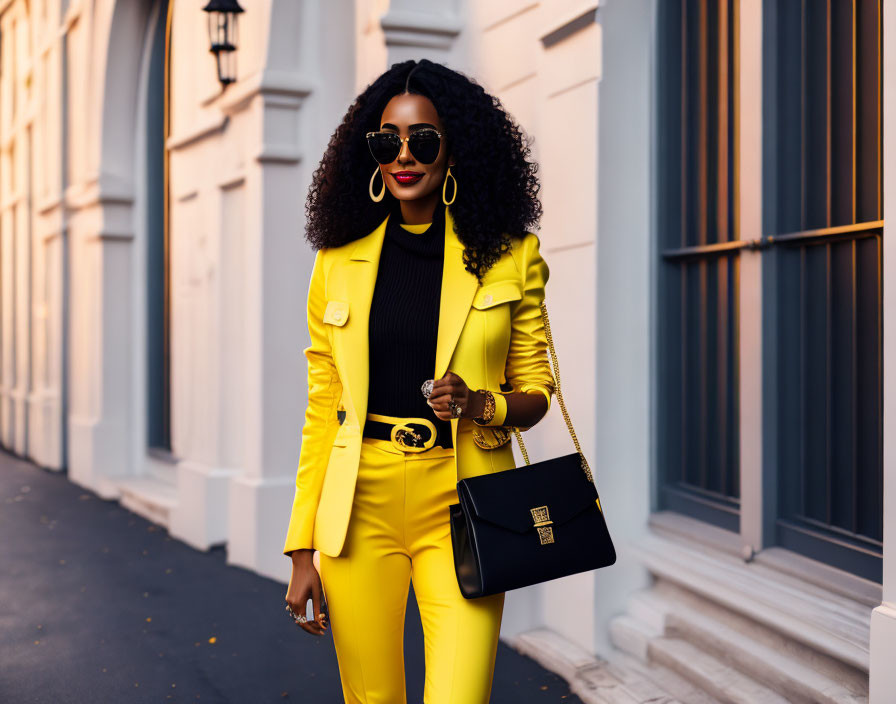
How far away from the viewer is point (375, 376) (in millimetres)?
2270

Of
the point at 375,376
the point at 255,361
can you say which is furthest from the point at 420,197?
the point at 255,361

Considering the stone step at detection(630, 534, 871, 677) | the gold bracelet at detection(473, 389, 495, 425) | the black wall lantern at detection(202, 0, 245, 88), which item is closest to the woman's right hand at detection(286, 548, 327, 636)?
the gold bracelet at detection(473, 389, 495, 425)

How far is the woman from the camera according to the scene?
2191 millimetres

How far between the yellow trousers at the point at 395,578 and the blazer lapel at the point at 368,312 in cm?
16

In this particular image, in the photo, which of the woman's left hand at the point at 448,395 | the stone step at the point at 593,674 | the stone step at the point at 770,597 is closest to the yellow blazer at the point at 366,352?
the woman's left hand at the point at 448,395

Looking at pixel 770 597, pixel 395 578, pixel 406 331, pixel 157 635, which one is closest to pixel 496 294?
pixel 406 331

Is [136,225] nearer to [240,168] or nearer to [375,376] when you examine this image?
[240,168]

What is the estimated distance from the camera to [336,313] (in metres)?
2.27

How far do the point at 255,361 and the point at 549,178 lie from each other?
272 cm

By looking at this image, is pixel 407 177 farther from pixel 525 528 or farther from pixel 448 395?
pixel 525 528

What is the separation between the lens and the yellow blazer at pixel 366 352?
2.20m

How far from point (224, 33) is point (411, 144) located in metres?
4.87

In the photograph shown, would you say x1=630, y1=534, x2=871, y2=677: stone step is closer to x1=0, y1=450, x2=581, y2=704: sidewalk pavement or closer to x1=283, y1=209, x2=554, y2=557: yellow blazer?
x1=0, y1=450, x2=581, y2=704: sidewalk pavement

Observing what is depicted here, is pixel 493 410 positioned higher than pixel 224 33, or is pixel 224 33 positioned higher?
pixel 224 33
